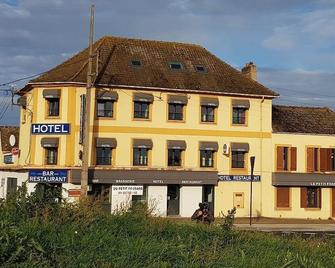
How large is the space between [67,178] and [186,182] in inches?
335

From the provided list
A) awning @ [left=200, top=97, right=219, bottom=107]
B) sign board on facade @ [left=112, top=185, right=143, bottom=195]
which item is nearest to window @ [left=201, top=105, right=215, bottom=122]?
awning @ [left=200, top=97, right=219, bottom=107]

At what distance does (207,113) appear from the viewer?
4522 centimetres

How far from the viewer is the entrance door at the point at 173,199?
145ft

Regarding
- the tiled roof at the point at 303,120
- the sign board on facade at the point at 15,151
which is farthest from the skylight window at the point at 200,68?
the sign board on facade at the point at 15,151

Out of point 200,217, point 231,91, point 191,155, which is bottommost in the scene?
point 200,217

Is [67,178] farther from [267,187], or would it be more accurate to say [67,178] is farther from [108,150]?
[267,187]

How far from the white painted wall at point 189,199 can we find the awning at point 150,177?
0.69 meters

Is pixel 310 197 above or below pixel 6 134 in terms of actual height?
below

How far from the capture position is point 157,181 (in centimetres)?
4309

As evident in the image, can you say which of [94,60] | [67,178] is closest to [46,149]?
[67,178]

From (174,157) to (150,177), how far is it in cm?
255

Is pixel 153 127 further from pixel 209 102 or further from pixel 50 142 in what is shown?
pixel 50 142

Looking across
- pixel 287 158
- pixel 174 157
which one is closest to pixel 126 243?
pixel 174 157

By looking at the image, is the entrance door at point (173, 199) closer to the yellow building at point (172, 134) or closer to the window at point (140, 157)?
the yellow building at point (172, 134)
